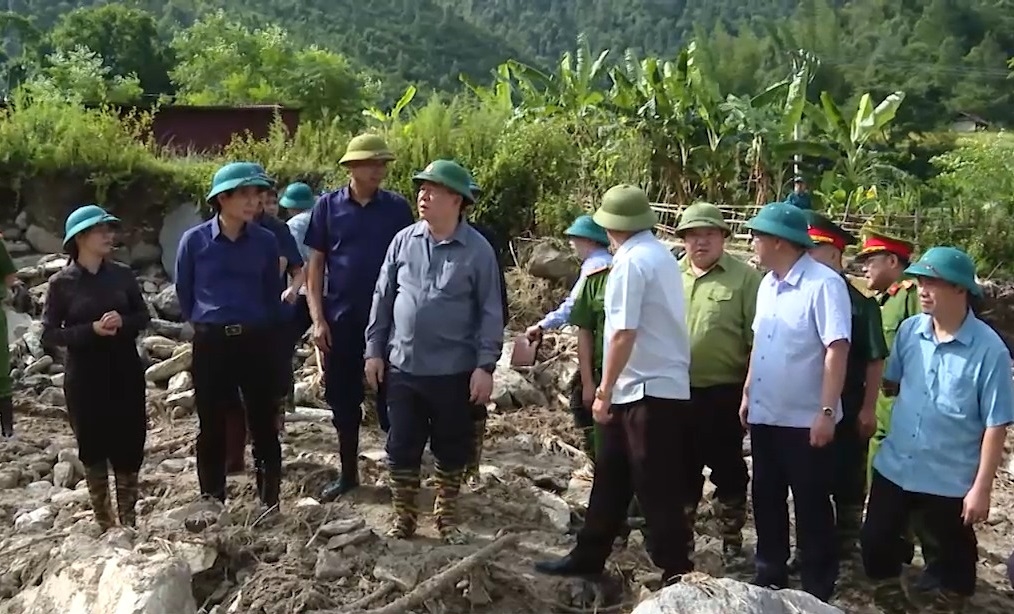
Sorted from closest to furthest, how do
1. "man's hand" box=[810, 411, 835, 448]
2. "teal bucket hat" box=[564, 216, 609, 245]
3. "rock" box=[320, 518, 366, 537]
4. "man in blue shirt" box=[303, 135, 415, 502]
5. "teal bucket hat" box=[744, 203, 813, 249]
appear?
1. "man's hand" box=[810, 411, 835, 448]
2. "teal bucket hat" box=[744, 203, 813, 249]
3. "rock" box=[320, 518, 366, 537]
4. "man in blue shirt" box=[303, 135, 415, 502]
5. "teal bucket hat" box=[564, 216, 609, 245]

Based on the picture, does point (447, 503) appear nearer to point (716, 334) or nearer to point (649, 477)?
point (649, 477)

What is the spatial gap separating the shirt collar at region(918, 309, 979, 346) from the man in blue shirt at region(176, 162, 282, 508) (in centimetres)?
278

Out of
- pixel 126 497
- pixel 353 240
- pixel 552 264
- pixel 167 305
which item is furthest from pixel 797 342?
pixel 167 305

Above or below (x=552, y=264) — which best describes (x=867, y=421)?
below

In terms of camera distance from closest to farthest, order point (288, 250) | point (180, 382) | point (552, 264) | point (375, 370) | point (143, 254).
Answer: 1. point (375, 370)
2. point (288, 250)
3. point (180, 382)
4. point (552, 264)
5. point (143, 254)

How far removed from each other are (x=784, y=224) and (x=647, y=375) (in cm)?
81

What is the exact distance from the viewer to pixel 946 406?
12.5 feet

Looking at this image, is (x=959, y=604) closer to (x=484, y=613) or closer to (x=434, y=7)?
(x=484, y=613)

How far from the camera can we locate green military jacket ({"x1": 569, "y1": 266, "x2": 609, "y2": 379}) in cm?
447

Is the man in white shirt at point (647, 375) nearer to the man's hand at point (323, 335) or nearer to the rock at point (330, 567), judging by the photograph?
the rock at point (330, 567)

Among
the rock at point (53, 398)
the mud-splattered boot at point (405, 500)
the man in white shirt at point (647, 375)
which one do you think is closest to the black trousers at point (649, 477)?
the man in white shirt at point (647, 375)

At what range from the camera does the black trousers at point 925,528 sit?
390 centimetres

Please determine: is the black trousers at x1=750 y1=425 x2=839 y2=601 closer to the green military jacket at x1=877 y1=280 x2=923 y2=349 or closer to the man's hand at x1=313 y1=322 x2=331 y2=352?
the green military jacket at x1=877 y1=280 x2=923 y2=349

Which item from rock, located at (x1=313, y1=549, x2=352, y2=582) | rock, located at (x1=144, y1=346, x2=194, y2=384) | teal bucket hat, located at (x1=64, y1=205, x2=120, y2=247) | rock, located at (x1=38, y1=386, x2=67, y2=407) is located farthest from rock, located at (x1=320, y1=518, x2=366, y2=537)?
rock, located at (x1=38, y1=386, x2=67, y2=407)
